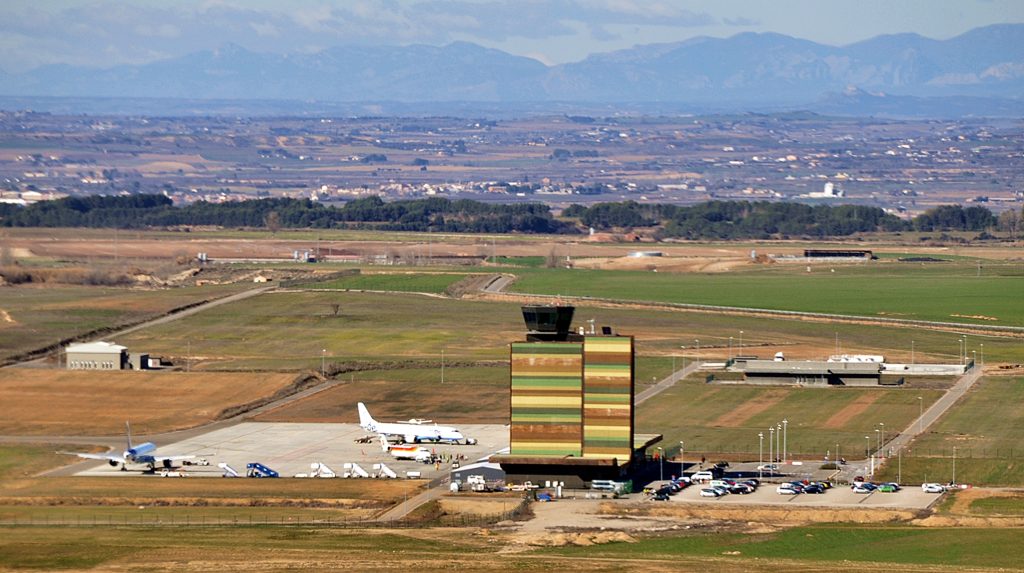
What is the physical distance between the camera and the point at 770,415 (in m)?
117

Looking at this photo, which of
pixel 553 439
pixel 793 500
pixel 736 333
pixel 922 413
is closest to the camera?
pixel 793 500

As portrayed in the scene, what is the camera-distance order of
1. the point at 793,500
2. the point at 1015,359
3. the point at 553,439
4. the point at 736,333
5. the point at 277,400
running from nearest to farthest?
the point at 793,500
the point at 553,439
the point at 277,400
the point at 1015,359
the point at 736,333

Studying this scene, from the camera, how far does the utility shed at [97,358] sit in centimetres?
13775

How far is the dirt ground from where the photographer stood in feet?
385

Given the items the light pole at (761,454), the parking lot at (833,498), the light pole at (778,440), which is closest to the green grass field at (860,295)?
the light pole at (778,440)

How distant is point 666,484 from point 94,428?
124 feet

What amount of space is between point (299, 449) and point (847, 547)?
37021 millimetres

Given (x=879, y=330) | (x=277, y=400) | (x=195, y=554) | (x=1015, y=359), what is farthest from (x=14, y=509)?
(x=879, y=330)

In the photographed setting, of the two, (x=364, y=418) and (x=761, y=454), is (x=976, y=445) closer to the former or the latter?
(x=761, y=454)

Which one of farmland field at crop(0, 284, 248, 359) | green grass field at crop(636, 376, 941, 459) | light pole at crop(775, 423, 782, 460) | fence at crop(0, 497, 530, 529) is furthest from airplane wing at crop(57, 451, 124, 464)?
farmland field at crop(0, 284, 248, 359)

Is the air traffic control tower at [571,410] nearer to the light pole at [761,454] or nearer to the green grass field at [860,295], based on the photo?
the light pole at [761,454]

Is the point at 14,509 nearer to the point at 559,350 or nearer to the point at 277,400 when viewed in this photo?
the point at 559,350

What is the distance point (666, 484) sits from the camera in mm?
94625

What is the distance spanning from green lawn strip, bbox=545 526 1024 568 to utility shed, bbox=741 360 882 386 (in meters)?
45.6
